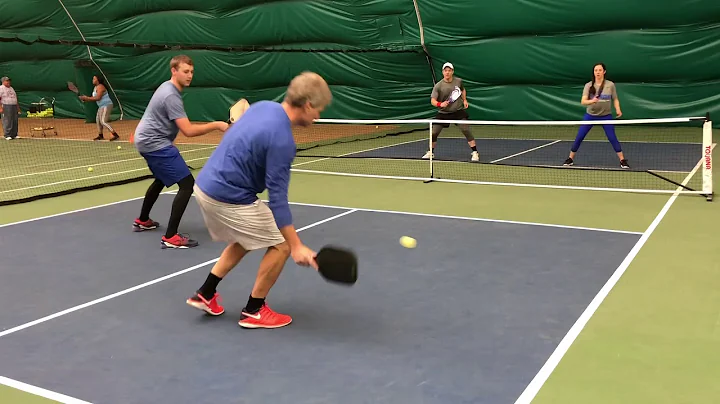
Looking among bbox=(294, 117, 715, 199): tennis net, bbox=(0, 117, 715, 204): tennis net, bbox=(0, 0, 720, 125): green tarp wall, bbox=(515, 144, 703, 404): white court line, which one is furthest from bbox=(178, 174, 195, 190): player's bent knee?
bbox=(0, 0, 720, 125): green tarp wall

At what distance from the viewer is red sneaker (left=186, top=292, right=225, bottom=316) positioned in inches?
182

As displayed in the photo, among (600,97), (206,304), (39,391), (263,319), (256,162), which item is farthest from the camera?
(600,97)

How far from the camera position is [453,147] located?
14.2 m

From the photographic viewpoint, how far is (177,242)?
662cm

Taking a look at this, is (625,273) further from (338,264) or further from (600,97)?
(600,97)

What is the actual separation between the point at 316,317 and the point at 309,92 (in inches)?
63.9

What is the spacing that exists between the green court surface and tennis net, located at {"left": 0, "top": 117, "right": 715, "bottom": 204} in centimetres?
58

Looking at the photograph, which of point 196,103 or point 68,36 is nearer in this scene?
point 196,103

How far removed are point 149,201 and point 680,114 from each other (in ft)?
43.4

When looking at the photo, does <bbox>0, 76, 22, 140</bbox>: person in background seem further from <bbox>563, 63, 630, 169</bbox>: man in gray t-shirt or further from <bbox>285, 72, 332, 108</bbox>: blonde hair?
<bbox>285, 72, 332, 108</bbox>: blonde hair

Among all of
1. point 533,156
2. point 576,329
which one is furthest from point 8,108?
point 576,329

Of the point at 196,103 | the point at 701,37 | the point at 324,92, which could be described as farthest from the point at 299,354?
the point at 196,103

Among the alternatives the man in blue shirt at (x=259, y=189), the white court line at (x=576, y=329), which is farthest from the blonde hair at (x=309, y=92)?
the white court line at (x=576, y=329)

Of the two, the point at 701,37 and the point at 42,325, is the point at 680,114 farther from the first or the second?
the point at 42,325
